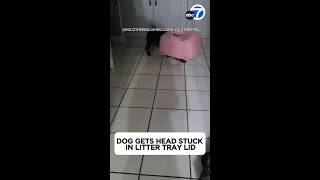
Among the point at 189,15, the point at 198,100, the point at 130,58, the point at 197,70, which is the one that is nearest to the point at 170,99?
the point at 198,100

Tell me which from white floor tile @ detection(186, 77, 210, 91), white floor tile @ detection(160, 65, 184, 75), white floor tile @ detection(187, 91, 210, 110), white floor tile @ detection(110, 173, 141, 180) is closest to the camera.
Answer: white floor tile @ detection(110, 173, 141, 180)

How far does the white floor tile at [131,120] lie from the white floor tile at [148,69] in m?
0.70

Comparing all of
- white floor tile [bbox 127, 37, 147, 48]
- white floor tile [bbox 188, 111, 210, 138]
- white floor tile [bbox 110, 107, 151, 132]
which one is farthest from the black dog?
white floor tile [bbox 188, 111, 210, 138]

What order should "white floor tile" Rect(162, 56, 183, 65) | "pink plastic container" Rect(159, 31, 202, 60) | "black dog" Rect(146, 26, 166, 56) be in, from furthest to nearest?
"black dog" Rect(146, 26, 166, 56)
"white floor tile" Rect(162, 56, 183, 65)
"pink plastic container" Rect(159, 31, 202, 60)

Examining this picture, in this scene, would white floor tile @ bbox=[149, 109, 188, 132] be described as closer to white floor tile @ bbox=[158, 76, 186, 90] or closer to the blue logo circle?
white floor tile @ bbox=[158, 76, 186, 90]

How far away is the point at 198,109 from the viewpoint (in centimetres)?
159

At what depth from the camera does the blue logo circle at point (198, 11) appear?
119 inches

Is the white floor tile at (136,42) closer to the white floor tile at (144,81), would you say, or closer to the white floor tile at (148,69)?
the white floor tile at (148,69)

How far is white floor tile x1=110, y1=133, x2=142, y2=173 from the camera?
111 cm

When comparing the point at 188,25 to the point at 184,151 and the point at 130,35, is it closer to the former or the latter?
the point at 130,35

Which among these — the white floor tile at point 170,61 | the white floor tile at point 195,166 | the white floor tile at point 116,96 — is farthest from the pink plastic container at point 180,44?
the white floor tile at point 195,166

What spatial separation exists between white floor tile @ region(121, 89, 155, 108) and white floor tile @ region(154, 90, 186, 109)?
0.06 metres

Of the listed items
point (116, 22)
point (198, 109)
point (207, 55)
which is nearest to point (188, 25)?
point (207, 55)

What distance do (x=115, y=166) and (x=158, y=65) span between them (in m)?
1.46
